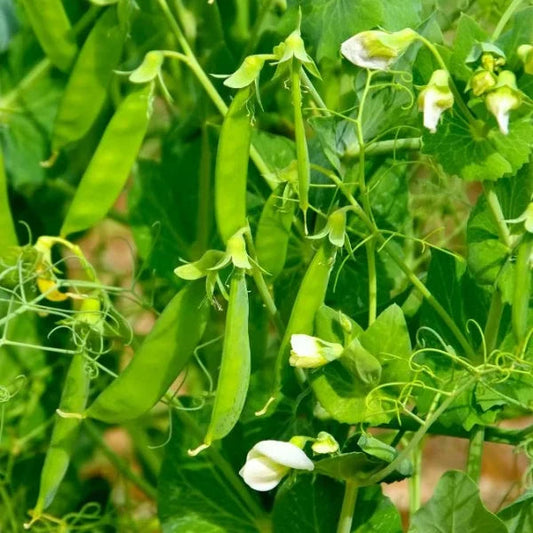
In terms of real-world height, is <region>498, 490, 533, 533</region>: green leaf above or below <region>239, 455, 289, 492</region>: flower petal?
below

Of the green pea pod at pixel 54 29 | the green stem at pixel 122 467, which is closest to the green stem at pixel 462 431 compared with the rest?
the green stem at pixel 122 467

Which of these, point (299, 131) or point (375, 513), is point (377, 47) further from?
point (375, 513)

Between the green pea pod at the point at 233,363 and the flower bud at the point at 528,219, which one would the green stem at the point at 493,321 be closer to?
the flower bud at the point at 528,219

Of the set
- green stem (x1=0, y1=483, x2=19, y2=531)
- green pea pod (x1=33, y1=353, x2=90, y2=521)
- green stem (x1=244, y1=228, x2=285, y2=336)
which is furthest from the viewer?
green stem (x1=0, y1=483, x2=19, y2=531)

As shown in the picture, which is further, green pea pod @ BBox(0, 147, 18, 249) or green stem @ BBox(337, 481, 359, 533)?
green pea pod @ BBox(0, 147, 18, 249)

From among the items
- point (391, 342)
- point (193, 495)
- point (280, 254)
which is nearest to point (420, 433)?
point (391, 342)

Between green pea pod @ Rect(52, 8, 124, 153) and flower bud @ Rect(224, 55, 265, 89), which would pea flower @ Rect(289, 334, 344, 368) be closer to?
flower bud @ Rect(224, 55, 265, 89)

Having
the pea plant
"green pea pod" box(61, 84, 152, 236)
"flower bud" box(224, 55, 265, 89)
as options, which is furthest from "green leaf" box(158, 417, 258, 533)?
"flower bud" box(224, 55, 265, 89)
